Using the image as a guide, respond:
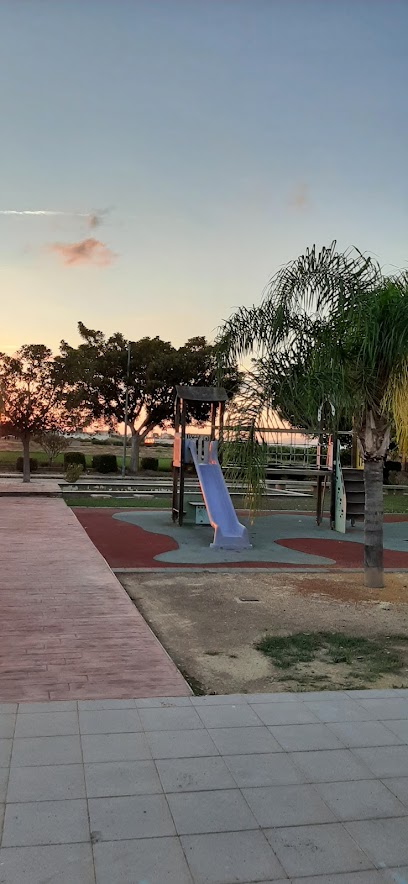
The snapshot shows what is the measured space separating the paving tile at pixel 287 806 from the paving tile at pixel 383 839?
15 cm

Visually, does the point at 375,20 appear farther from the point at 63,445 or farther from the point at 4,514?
the point at 63,445

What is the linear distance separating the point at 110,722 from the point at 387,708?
2051mm

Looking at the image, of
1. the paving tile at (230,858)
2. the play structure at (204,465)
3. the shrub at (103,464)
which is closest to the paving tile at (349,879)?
the paving tile at (230,858)

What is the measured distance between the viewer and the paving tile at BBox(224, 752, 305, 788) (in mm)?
3592

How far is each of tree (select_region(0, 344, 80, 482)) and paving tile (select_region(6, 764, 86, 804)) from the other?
89.9 ft

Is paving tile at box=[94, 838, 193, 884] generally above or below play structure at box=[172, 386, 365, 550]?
below

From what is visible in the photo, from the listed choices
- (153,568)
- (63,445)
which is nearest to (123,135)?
(153,568)

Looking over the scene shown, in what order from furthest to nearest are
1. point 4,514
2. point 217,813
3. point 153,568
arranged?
point 4,514, point 153,568, point 217,813

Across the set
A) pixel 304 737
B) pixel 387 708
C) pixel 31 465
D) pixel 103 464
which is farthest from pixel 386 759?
pixel 103 464

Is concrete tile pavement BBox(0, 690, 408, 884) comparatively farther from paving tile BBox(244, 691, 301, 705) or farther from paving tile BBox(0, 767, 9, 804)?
paving tile BBox(244, 691, 301, 705)

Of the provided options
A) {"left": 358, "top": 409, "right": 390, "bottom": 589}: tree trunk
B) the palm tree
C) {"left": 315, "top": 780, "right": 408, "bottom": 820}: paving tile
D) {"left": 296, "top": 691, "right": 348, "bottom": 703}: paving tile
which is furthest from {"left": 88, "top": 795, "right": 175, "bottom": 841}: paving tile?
{"left": 358, "top": 409, "right": 390, "bottom": 589}: tree trunk

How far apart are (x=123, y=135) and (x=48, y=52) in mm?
2134

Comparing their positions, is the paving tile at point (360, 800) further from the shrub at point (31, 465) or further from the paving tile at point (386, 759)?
the shrub at point (31, 465)

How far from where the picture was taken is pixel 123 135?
13039 millimetres
